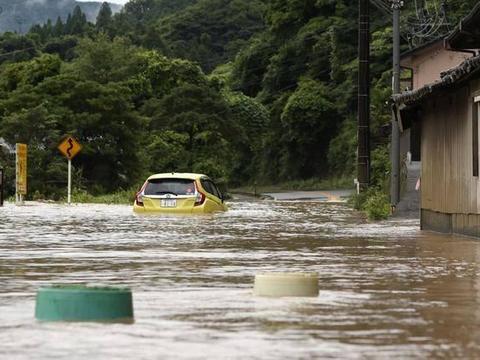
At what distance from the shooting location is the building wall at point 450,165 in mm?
21250

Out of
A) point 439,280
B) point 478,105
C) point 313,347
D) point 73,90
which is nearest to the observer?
point 313,347

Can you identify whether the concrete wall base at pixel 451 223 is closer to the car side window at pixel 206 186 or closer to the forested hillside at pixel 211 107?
the car side window at pixel 206 186

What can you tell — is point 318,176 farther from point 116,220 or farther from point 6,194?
point 116,220

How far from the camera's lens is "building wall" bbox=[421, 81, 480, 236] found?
21.2 m

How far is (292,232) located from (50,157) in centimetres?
3380

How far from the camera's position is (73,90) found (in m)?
61.8

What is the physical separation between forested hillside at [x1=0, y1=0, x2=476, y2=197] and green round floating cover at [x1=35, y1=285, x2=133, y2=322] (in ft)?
141

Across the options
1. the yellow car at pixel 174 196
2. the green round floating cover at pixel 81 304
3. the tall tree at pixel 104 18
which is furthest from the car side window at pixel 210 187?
the tall tree at pixel 104 18

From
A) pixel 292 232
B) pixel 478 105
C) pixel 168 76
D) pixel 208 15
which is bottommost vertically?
pixel 292 232

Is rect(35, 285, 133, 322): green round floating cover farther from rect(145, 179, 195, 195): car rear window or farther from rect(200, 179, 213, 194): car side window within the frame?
rect(200, 179, 213, 194): car side window

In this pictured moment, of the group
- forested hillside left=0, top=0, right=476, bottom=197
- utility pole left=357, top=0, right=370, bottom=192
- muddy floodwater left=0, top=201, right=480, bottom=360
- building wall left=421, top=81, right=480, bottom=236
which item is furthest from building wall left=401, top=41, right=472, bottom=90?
muddy floodwater left=0, top=201, right=480, bottom=360

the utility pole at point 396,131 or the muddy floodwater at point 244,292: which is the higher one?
the utility pole at point 396,131

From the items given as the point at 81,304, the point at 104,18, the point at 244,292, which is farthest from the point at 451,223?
the point at 104,18

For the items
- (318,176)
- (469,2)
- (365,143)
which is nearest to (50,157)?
(365,143)
